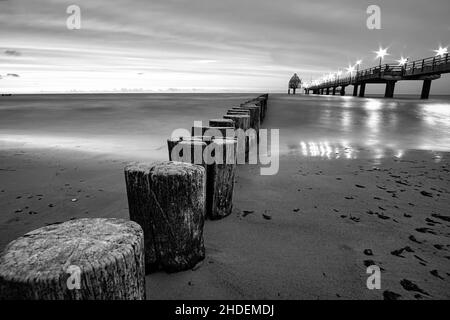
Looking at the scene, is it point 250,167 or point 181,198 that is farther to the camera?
point 250,167

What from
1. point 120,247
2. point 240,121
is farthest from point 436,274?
point 240,121

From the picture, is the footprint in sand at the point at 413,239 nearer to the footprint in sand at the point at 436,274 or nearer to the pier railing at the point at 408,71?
the footprint in sand at the point at 436,274

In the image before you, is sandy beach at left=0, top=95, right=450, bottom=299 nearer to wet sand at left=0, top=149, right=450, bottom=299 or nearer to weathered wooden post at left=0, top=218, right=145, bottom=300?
wet sand at left=0, top=149, right=450, bottom=299

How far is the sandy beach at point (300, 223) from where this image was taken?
2117 mm

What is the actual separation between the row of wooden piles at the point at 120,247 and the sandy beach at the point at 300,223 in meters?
0.30

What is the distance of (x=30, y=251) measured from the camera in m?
1.17

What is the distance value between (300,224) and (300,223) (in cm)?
3

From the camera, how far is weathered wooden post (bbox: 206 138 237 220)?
115 inches

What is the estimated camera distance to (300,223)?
3.10 metres

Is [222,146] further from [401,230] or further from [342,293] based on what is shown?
[401,230]

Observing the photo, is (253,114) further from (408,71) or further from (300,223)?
(408,71)

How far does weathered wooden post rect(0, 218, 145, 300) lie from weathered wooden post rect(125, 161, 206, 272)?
529mm
